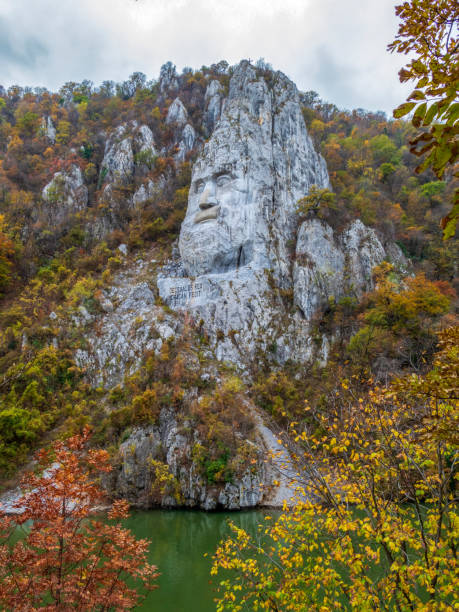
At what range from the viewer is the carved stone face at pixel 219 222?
79.8 ft

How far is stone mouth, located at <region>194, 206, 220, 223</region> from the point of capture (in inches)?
984

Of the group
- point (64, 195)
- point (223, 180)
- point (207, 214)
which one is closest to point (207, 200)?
point (207, 214)

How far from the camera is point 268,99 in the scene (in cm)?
3050

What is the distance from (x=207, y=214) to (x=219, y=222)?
129cm

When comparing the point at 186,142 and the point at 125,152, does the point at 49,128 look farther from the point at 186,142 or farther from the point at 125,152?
the point at 186,142

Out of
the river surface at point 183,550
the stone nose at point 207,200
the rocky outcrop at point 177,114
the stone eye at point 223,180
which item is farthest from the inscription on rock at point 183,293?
the rocky outcrop at point 177,114

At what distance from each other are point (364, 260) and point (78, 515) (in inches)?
1008

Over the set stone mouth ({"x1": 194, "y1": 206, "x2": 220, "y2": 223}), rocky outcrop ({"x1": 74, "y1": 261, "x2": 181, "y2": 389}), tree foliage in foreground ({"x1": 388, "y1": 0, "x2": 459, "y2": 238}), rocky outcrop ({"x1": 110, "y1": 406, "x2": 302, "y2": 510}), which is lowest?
rocky outcrop ({"x1": 110, "y1": 406, "x2": 302, "y2": 510})

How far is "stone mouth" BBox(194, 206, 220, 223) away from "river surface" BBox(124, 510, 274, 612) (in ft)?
64.0

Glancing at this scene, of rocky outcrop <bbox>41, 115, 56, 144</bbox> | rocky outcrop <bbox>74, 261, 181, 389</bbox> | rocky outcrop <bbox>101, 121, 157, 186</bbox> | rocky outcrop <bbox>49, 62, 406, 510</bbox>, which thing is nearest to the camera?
rocky outcrop <bbox>74, 261, 181, 389</bbox>

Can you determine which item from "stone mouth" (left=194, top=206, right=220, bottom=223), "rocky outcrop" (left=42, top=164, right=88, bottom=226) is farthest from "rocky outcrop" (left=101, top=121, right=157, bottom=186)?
"stone mouth" (left=194, top=206, right=220, bottom=223)

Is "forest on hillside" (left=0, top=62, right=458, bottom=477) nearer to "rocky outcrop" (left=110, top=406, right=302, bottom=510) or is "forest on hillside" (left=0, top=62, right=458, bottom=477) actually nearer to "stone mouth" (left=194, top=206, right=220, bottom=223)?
"rocky outcrop" (left=110, top=406, right=302, bottom=510)

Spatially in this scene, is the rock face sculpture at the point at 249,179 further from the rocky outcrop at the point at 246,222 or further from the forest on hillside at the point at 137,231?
the forest on hillside at the point at 137,231

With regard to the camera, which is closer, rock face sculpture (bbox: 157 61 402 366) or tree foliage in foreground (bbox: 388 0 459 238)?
tree foliage in foreground (bbox: 388 0 459 238)
